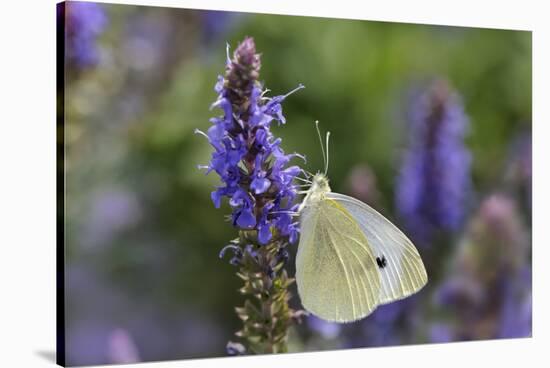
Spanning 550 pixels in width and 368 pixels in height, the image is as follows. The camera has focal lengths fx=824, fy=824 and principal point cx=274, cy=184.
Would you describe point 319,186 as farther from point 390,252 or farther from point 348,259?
point 390,252

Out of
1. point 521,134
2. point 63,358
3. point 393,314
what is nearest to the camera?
point 63,358

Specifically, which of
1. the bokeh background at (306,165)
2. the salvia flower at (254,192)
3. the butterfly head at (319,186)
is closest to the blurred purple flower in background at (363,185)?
the bokeh background at (306,165)

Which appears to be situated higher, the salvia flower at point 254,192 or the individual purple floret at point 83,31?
the individual purple floret at point 83,31

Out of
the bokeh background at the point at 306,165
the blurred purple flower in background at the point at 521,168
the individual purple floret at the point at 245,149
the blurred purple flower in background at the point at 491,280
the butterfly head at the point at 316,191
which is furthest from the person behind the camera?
the blurred purple flower in background at the point at 521,168

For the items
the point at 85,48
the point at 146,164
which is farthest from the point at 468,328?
the point at 85,48

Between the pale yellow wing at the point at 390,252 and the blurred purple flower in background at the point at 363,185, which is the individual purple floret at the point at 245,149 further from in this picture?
the blurred purple flower in background at the point at 363,185

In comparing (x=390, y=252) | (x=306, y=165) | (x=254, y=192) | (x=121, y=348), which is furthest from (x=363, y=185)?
(x=254, y=192)

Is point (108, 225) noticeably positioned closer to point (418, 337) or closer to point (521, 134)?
point (418, 337)
